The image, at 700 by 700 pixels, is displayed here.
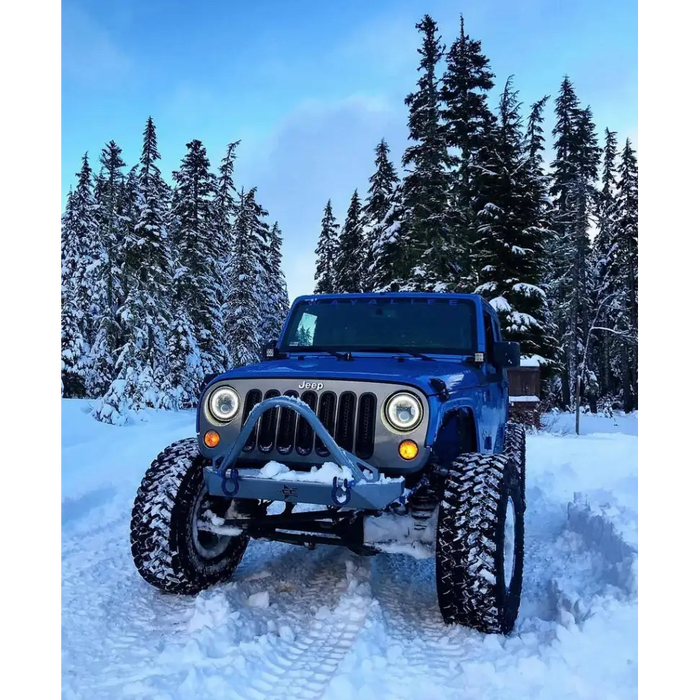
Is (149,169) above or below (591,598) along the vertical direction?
above

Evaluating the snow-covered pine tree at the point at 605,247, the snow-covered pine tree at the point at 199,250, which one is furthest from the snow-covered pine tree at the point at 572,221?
the snow-covered pine tree at the point at 199,250

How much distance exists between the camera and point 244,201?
30.1 m

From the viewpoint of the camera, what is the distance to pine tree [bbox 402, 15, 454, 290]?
62.4 ft

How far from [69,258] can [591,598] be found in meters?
30.4

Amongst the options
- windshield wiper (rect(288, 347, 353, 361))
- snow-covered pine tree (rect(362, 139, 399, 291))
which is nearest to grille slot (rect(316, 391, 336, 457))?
windshield wiper (rect(288, 347, 353, 361))

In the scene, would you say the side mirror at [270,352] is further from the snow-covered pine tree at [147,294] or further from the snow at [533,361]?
the snow-covered pine tree at [147,294]

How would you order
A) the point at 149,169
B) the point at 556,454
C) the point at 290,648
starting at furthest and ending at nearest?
the point at 149,169 < the point at 556,454 < the point at 290,648

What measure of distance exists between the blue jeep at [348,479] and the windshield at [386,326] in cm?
43

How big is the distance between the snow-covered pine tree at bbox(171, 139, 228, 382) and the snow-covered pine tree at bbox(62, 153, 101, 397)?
13.5ft

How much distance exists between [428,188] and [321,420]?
57.6ft
